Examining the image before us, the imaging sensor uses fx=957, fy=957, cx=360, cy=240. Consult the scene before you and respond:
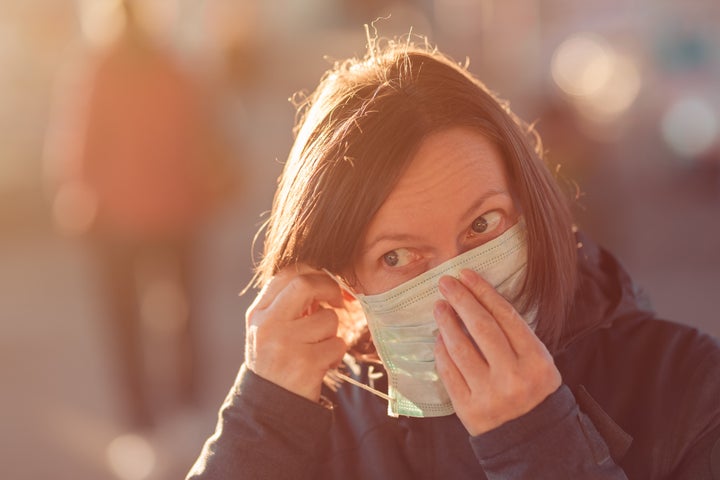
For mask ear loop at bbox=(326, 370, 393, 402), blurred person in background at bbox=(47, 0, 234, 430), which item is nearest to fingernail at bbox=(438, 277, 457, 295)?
mask ear loop at bbox=(326, 370, 393, 402)

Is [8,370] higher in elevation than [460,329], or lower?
higher

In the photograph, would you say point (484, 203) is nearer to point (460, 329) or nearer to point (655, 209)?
point (460, 329)

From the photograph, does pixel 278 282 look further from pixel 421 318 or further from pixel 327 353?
pixel 421 318

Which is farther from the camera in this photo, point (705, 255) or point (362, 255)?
point (705, 255)

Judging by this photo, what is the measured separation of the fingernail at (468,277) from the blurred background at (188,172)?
1.01 m

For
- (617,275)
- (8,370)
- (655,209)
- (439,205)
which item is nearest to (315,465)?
(439,205)

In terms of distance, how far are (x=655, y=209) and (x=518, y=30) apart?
4.64 metres

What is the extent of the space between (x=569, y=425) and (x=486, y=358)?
163mm

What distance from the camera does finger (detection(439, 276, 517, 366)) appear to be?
1501 millimetres

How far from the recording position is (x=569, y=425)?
1465mm

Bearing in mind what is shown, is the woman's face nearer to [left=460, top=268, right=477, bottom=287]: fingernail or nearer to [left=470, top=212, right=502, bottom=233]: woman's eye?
[left=470, top=212, right=502, bottom=233]: woman's eye

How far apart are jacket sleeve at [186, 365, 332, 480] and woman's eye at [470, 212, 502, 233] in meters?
0.45

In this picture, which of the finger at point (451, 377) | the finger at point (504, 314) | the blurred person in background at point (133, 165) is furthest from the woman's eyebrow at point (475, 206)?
the blurred person in background at point (133, 165)

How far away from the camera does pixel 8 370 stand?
638 cm
